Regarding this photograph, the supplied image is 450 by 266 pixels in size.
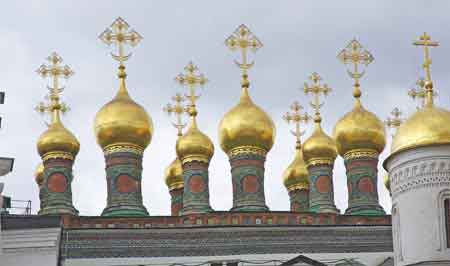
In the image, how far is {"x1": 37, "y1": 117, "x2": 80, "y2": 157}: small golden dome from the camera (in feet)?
113

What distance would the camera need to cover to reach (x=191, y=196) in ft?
110

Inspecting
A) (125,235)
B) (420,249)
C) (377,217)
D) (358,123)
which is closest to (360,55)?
(358,123)

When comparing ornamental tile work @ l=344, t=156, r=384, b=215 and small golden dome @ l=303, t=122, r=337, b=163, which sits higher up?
small golden dome @ l=303, t=122, r=337, b=163

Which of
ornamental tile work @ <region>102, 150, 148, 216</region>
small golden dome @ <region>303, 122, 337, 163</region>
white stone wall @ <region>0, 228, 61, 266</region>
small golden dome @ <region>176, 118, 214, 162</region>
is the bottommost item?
white stone wall @ <region>0, 228, 61, 266</region>

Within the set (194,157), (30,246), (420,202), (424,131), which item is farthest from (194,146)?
(30,246)

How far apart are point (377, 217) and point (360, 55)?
4.44 meters

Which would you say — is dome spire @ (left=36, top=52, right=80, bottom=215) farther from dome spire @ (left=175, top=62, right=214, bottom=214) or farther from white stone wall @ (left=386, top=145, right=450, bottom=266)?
white stone wall @ (left=386, top=145, right=450, bottom=266)

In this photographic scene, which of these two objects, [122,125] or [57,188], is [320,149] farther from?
[57,188]

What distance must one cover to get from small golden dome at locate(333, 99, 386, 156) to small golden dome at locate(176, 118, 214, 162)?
10.0ft

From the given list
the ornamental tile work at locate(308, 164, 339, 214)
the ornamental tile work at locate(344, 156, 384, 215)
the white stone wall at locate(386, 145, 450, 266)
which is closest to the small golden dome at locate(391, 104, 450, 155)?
the white stone wall at locate(386, 145, 450, 266)

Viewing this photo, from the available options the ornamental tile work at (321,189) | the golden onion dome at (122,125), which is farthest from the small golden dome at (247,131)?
the ornamental tile work at (321,189)

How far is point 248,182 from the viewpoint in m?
33.2

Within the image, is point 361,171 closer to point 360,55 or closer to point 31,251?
point 360,55

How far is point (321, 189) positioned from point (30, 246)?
44.1ft
